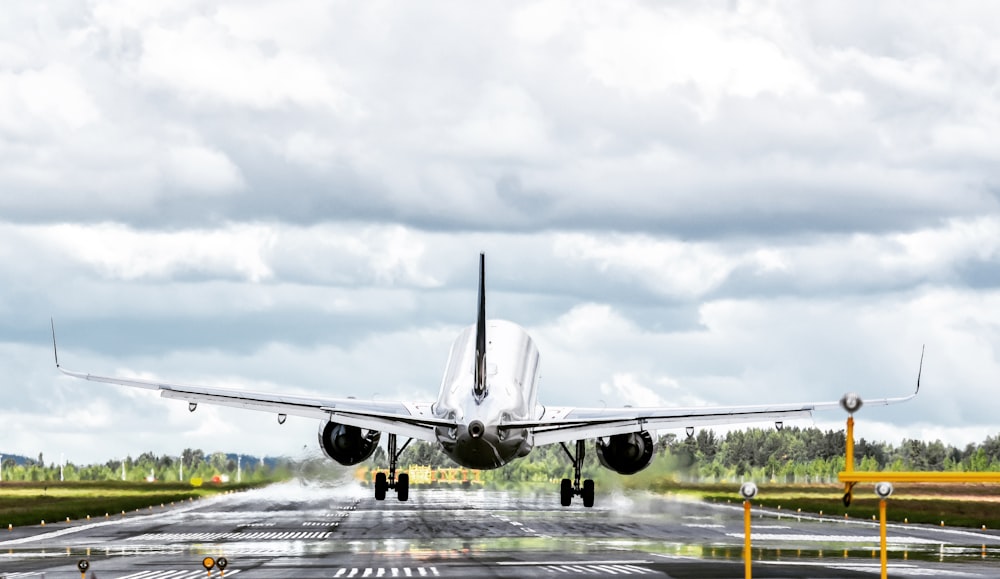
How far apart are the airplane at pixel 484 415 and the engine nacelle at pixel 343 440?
2.1 inches

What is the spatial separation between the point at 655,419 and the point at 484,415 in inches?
406

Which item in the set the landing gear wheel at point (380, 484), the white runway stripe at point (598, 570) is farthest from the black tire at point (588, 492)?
the landing gear wheel at point (380, 484)

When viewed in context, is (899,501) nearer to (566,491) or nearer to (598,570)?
(566,491)

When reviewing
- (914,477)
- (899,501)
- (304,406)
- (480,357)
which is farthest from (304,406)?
(899,501)

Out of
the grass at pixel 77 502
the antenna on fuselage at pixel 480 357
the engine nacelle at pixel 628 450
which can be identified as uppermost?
the antenna on fuselage at pixel 480 357

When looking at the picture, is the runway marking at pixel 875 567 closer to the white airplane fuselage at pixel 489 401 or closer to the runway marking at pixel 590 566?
the runway marking at pixel 590 566

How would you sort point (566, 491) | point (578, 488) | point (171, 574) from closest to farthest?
point (171, 574) → point (578, 488) → point (566, 491)

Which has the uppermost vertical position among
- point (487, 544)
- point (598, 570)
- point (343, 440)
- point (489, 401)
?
point (489, 401)

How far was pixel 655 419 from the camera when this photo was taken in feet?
242

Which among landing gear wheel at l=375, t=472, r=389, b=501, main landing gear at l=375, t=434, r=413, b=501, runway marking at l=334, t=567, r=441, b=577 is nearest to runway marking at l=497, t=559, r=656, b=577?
runway marking at l=334, t=567, r=441, b=577

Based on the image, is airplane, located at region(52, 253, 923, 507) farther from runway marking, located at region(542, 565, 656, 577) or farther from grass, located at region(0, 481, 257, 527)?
grass, located at region(0, 481, 257, 527)

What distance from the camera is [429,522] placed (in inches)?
4488

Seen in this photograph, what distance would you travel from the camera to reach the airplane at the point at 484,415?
226 feet

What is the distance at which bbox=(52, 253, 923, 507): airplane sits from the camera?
69.0 metres
